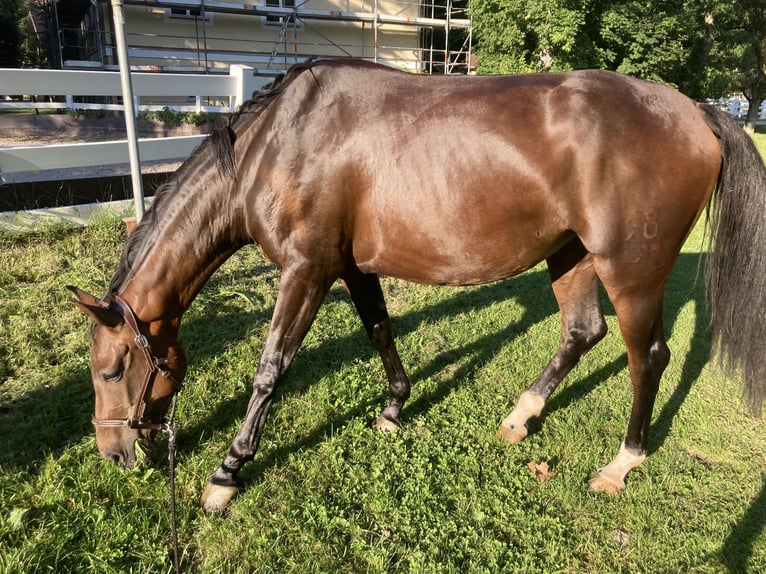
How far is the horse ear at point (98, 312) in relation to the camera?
2.14m

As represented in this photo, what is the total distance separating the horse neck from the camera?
2.39 meters

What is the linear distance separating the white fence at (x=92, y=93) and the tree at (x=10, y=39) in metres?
21.3

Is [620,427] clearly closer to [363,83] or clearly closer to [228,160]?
[363,83]

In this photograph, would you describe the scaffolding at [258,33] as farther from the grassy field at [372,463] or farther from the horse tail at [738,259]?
the horse tail at [738,259]

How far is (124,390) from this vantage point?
236 centimetres

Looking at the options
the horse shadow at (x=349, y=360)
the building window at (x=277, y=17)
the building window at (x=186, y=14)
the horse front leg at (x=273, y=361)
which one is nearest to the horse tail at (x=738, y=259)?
the horse shadow at (x=349, y=360)

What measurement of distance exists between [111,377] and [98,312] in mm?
339

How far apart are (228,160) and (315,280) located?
728mm

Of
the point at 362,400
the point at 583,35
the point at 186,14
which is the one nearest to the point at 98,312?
the point at 362,400

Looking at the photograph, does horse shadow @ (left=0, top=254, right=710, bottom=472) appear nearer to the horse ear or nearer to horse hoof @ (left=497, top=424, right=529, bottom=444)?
horse hoof @ (left=497, top=424, right=529, bottom=444)

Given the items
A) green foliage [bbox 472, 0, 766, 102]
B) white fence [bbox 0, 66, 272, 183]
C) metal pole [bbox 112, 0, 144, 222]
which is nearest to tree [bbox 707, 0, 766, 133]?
green foliage [bbox 472, 0, 766, 102]

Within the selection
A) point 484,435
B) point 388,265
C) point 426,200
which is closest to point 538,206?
point 426,200

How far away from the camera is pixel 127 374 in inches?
92.7

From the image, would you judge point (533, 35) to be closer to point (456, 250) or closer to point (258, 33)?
point (258, 33)
